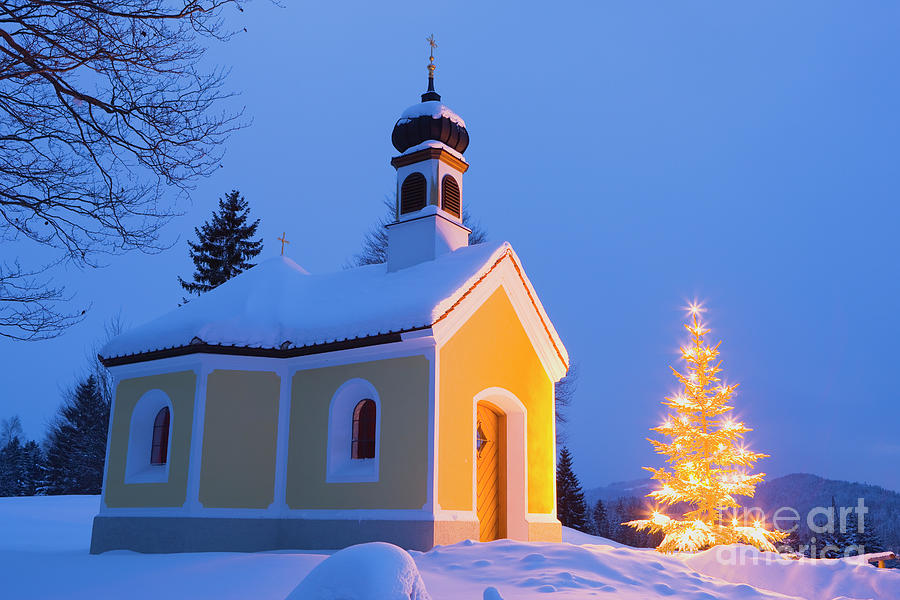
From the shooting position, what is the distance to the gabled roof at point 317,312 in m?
12.9

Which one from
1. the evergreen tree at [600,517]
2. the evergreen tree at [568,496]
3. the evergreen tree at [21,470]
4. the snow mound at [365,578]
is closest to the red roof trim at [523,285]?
the snow mound at [365,578]

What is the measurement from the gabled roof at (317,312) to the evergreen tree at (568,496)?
769 inches

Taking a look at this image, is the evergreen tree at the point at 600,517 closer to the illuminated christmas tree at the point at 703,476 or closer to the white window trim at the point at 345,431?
the illuminated christmas tree at the point at 703,476

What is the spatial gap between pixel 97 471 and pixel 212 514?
24.7m

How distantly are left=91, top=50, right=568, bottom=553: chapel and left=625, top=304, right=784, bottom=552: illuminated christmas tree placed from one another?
257 centimetres

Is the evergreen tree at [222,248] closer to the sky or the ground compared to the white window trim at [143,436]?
closer to the sky

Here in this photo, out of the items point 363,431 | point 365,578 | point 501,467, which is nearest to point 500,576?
point 365,578

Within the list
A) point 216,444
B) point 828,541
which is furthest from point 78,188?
point 828,541

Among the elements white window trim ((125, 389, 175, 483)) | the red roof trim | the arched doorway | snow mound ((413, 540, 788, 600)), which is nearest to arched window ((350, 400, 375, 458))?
the arched doorway

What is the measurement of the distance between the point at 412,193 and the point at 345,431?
5.69 m

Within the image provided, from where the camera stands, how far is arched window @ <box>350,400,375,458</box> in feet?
43.3

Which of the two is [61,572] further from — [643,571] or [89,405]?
[89,405]

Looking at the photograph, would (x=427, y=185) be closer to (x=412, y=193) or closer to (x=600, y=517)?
(x=412, y=193)

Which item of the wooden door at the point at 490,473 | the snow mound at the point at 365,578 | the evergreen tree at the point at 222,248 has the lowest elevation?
the snow mound at the point at 365,578
